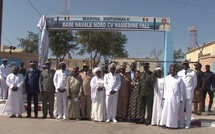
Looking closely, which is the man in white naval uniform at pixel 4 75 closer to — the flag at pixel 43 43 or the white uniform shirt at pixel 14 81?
the flag at pixel 43 43

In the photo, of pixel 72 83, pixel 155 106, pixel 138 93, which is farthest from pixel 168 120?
pixel 72 83

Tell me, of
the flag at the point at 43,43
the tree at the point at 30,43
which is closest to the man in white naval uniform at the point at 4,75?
the flag at the point at 43,43

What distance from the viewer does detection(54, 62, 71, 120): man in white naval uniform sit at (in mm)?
10878

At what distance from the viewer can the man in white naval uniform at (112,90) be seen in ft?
34.1

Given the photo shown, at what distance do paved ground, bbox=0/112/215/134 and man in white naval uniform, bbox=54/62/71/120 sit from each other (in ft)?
2.25

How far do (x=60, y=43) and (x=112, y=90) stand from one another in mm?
26007

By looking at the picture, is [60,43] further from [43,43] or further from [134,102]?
[134,102]

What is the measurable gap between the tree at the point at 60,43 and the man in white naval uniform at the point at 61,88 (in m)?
24.2

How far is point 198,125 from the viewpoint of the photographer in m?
10.1

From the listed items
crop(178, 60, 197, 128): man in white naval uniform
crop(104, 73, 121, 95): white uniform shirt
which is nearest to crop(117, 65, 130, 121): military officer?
crop(104, 73, 121, 95): white uniform shirt

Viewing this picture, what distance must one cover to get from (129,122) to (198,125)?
7.10 feet

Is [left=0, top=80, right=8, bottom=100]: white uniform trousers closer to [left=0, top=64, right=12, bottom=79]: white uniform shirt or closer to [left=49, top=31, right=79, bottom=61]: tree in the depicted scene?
[left=0, top=64, right=12, bottom=79]: white uniform shirt

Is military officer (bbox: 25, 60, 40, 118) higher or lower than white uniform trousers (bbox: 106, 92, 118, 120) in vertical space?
higher

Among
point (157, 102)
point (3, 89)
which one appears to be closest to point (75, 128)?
point (157, 102)
